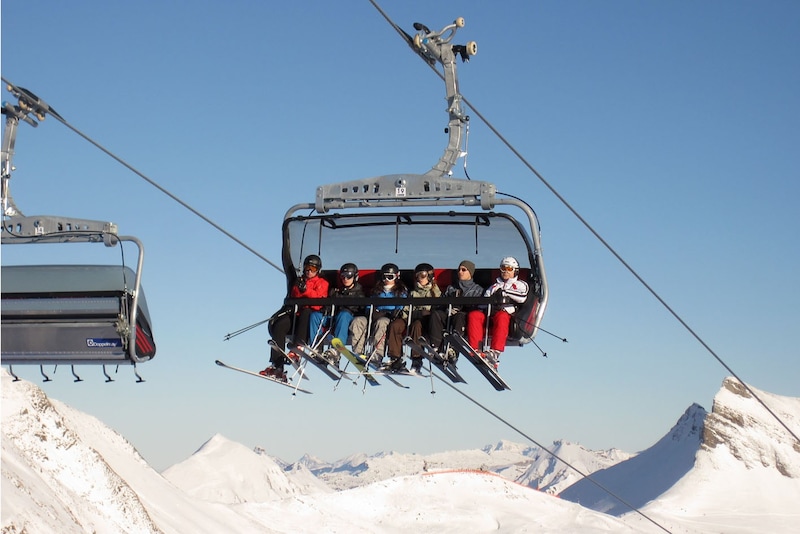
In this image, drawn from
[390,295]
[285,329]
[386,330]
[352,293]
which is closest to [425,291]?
[390,295]

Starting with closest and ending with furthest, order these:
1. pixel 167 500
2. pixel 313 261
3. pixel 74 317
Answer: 1. pixel 74 317
2. pixel 313 261
3. pixel 167 500

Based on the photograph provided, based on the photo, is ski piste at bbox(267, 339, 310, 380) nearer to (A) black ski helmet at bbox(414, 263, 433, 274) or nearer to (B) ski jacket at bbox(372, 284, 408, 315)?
(B) ski jacket at bbox(372, 284, 408, 315)

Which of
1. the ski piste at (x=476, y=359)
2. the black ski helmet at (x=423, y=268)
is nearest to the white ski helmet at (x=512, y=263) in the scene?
the black ski helmet at (x=423, y=268)

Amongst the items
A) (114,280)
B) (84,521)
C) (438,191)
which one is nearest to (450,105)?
(438,191)

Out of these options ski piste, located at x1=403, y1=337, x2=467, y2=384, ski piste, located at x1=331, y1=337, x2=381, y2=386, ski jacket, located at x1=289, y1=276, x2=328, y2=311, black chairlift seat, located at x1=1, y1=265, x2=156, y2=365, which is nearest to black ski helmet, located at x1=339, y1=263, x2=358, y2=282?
ski jacket, located at x1=289, y1=276, x2=328, y2=311

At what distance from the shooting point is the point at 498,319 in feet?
61.0

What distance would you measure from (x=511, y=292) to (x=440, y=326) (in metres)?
1.21

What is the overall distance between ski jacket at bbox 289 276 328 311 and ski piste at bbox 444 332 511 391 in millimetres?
2186

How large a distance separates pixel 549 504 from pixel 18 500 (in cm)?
8290

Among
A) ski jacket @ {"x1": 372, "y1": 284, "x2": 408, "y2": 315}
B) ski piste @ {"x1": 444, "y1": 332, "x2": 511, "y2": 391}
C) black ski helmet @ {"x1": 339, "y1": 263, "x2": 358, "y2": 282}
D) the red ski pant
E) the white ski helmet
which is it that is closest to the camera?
ski piste @ {"x1": 444, "y1": 332, "x2": 511, "y2": 391}

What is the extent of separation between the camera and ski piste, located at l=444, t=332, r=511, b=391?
1836 cm

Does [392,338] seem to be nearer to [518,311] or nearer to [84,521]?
[518,311]

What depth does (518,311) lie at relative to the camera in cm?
1867

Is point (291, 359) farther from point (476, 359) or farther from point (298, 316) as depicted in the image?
point (476, 359)
